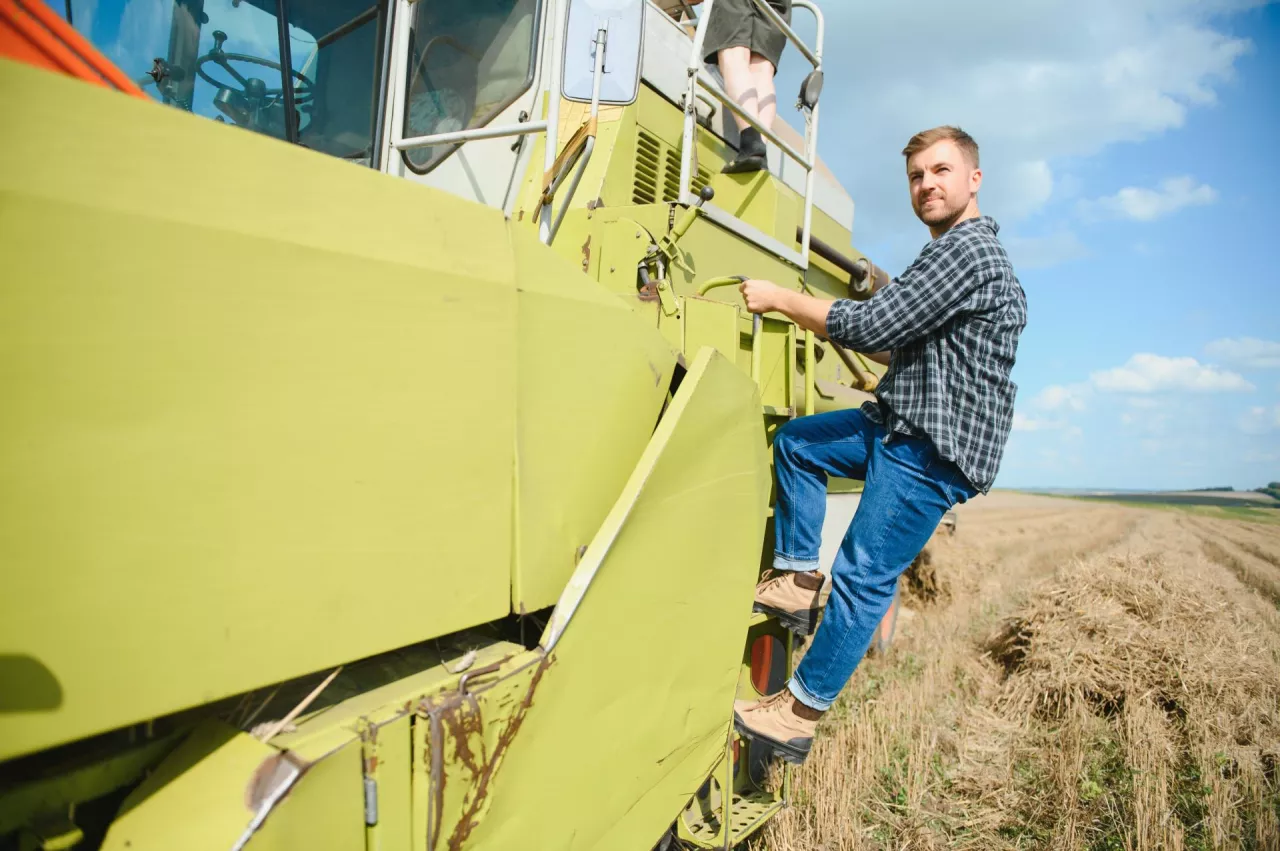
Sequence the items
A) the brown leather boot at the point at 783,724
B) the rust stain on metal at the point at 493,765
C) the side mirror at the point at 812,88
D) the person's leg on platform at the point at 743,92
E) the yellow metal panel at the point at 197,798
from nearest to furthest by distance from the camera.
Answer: the yellow metal panel at the point at 197,798, the rust stain on metal at the point at 493,765, the brown leather boot at the point at 783,724, the side mirror at the point at 812,88, the person's leg on platform at the point at 743,92

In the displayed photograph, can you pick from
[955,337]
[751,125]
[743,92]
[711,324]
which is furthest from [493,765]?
[743,92]

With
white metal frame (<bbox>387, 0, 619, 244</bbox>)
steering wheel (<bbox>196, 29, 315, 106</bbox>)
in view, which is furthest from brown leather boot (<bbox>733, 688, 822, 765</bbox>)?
steering wheel (<bbox>196, 29, 315, 106</bbox>)

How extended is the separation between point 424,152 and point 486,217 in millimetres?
2236

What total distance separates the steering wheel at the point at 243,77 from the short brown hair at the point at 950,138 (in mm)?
2363

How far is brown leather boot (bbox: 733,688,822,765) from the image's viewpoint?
2.17 meters

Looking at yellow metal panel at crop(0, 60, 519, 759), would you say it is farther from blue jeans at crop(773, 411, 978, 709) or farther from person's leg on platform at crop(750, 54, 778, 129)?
person's leg on platform at crop(750, 54, 778, 129)

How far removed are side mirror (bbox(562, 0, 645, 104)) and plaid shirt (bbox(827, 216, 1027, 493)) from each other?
92 cm

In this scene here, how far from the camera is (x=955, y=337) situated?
2.11 meters

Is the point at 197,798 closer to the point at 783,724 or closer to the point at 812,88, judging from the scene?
the point at 783,724

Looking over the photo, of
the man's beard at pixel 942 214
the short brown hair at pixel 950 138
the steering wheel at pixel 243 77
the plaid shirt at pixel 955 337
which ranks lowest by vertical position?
the plaid shirt at pixel 955 337

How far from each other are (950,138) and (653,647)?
5.56ft

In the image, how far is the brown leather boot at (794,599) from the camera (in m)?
2.33

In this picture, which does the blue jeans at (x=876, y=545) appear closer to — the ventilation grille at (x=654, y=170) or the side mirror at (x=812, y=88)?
the ventilation grille at (x=654, y=170)

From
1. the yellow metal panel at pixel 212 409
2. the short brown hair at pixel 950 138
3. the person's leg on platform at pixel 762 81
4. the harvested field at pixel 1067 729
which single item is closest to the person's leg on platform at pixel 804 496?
the short brown hair at pixel 950 138
